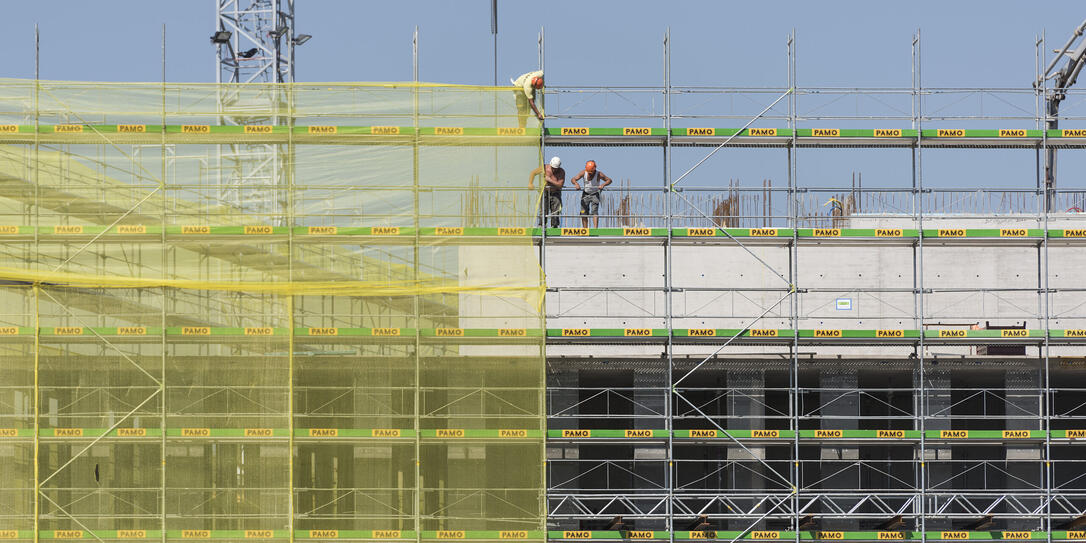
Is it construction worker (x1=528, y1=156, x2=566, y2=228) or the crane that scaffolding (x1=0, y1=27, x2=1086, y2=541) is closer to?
construction worker (x1=528, y1=156, x2=566, y2=228)

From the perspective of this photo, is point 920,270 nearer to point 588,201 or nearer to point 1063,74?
point 588,201

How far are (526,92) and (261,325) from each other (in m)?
6.48

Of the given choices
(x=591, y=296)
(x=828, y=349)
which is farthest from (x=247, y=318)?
(x=828, y=349)

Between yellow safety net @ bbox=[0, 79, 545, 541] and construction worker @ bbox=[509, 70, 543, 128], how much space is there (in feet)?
1.06

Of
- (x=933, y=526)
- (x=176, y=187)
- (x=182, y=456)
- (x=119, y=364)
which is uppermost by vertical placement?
(x=176, y=187)

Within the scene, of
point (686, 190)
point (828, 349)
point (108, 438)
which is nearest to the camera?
point (108, 438)

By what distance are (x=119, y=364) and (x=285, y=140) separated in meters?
5.01

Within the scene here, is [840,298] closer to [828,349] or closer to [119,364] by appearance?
[828,349]

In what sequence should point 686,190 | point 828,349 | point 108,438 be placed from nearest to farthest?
point 108,438
point 686,190
point 828,349

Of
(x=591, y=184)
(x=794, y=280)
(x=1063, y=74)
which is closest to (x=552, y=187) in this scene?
(x=591, y=184)

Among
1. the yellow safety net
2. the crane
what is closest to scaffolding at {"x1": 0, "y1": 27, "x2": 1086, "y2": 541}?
the yellow safety net

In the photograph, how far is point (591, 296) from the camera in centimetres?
3070

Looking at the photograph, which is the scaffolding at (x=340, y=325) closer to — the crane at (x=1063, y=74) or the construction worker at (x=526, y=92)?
the construction worker at (x=526, y=92)

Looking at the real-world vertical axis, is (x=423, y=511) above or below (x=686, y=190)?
below
